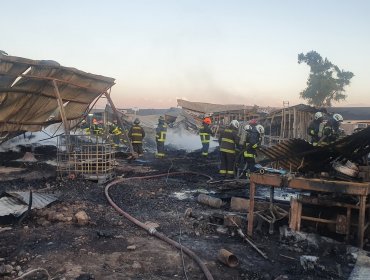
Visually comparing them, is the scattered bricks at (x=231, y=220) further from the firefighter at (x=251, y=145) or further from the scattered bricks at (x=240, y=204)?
the firefighter at (x=251, y=145)

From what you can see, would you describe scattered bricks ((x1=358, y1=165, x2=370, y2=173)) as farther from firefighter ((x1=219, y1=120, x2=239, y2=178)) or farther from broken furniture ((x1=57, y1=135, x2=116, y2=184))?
broken furniture ((x1=57, y1=135, x2=116, y2=184))

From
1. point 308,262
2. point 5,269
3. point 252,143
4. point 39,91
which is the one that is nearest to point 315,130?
point 252,143

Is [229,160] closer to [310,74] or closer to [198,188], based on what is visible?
[198,188]

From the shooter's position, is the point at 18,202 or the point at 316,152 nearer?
the point at 316,152

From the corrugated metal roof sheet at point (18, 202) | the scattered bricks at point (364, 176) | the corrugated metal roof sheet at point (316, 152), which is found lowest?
the corrugated metal roof sheet at point (18, 202)

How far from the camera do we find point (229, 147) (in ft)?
34.1

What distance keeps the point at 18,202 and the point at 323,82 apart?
1585 inches

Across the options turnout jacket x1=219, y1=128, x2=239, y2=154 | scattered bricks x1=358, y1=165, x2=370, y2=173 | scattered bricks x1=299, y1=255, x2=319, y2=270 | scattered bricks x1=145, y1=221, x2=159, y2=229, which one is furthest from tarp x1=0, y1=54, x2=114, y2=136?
scattered bricks x1=358, y1=165, x2=370, y2=173

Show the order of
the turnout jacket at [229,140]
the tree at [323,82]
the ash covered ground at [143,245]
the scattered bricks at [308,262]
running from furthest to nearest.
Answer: the tree at [323,82] < the turnout jacket at [229,140] < the scattered bricks at [308,262] < the ash covered ground at [143,245]

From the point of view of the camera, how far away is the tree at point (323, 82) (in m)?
40.4

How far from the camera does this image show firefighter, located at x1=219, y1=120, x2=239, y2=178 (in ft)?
34.1

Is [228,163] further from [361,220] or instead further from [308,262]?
[308,262]

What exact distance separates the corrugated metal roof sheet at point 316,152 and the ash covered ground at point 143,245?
3.74 ft

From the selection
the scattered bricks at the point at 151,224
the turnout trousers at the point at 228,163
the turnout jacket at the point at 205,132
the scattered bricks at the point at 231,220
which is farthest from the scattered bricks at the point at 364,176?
the turnout jacket at the point at 205,132
